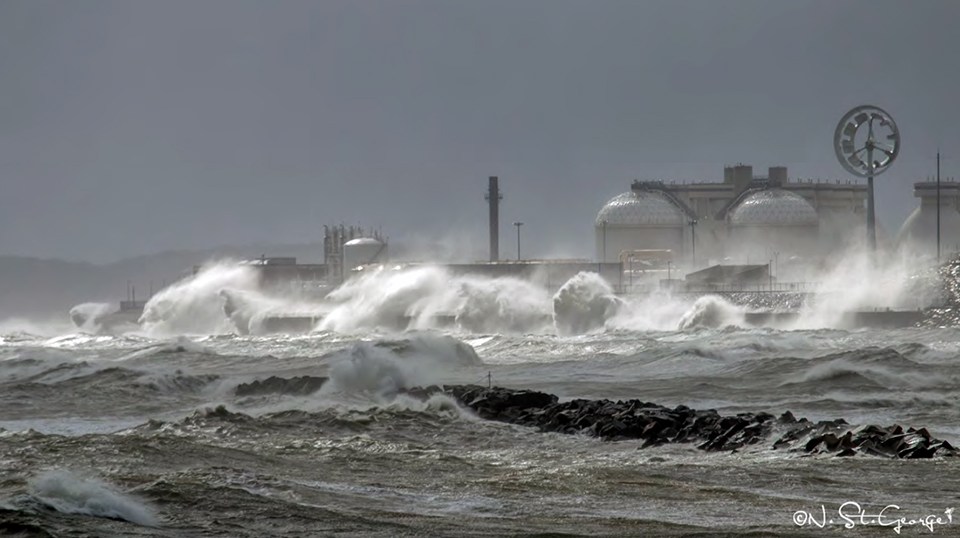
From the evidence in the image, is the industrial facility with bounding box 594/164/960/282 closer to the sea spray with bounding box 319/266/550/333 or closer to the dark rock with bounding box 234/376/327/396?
the sea spray with bounding box 319/266/550/333

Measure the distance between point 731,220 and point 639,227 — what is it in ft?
18.4

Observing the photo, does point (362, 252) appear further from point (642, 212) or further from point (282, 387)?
point (282, 387)

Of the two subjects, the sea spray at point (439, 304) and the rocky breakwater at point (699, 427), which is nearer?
the rocky breakwater at point (699, 427)

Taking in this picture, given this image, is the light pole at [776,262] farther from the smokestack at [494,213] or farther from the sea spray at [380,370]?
the sea spray at [380,370]

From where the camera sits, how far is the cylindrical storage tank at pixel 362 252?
341ft

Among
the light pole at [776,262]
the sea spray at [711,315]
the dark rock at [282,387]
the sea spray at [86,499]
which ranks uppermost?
the light pole at [776,262]

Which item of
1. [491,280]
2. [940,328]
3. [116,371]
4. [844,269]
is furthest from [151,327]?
[116,371]

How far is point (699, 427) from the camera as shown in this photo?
68.8 feet

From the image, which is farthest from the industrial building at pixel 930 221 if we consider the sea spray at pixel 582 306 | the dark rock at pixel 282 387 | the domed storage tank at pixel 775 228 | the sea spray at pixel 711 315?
the dark rock at pixel 282 387

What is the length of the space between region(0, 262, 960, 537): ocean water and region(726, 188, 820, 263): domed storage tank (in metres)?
55.6

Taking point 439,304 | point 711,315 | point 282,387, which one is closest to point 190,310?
point 439,304

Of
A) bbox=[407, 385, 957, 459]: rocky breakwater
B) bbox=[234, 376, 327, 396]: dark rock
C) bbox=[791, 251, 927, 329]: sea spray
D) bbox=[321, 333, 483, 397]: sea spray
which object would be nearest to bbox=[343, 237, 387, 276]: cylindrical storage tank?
bbox=[791, 251, 927, 329]: sea spray

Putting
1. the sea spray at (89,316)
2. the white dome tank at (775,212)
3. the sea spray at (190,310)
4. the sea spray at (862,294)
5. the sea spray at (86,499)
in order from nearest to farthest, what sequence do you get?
the sea spray at (86,499)
the sea spray at (862,294)
the sea spray at (190,310)
the sea spray at (89,316)
the white dome tank at (775,212)

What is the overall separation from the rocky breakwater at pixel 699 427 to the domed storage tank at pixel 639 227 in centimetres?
7736
